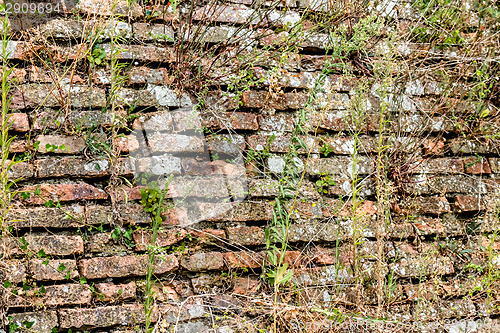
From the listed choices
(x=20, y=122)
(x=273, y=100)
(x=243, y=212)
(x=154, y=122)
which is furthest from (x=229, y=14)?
(x=20, y=122)

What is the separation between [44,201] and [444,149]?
2.28 metres

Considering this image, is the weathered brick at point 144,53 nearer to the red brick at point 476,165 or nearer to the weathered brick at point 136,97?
the weathered brick at point 136,97

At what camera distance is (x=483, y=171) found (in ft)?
8.10

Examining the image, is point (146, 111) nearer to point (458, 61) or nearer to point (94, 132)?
point (94, 132)

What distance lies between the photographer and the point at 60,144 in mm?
1921

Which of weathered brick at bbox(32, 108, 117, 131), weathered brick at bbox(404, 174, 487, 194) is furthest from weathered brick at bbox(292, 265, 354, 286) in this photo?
weathered brick at bbox(32, 108, 117, 131)

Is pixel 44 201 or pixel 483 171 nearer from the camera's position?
pixel 44 201

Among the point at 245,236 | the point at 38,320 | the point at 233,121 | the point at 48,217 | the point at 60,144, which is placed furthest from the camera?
the point at 233,121

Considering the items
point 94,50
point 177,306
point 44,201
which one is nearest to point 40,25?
point 94,50

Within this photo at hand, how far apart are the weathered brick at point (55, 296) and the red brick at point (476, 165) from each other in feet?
7.45

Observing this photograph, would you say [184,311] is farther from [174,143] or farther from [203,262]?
[174,143]

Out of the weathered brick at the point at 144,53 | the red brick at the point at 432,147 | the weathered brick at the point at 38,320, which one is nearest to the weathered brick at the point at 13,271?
the weathered brick at the point at 38,320

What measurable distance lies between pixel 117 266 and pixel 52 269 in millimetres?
278

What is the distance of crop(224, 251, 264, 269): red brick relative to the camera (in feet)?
6.51
